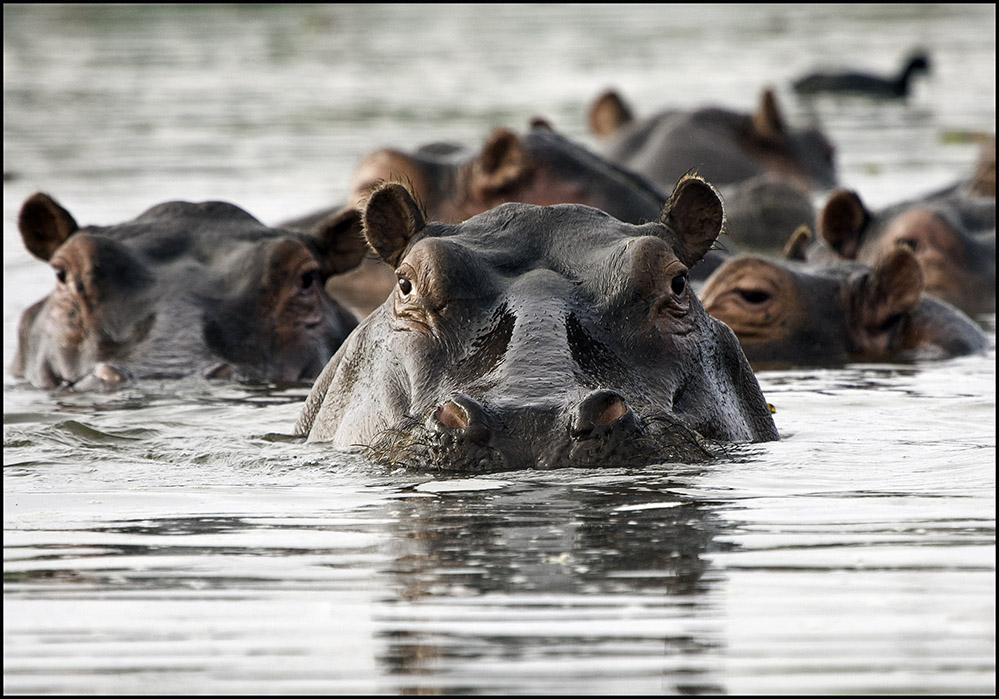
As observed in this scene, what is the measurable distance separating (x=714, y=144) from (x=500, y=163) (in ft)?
15.6

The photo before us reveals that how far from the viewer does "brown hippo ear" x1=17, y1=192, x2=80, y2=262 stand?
9461 mm

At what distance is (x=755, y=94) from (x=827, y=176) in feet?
38.6

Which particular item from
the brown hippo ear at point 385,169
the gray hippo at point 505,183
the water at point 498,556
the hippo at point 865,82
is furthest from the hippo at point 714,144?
the hippo at point 865,82

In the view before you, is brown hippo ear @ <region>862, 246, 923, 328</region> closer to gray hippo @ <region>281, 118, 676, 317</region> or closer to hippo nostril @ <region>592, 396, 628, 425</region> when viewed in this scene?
gray hippo @ <region>281, 118, 676, 317</region>

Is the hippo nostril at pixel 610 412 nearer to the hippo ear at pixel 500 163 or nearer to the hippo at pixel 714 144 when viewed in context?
the hippo ear at pixel 500 163

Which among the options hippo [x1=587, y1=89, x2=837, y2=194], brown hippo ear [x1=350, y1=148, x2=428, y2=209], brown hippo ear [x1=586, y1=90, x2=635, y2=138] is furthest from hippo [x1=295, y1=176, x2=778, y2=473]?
brown hippo ear [x1=586, y1=90, x2=635, y2=138]

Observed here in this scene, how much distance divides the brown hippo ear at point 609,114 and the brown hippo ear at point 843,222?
5.28m

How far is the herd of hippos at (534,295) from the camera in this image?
5.74 m

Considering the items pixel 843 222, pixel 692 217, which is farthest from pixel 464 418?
pixel 843 222

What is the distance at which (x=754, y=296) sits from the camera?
1030 cm

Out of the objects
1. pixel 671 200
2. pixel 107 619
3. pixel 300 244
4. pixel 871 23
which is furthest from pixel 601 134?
pixel 871 23

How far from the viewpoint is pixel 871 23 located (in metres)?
50.4

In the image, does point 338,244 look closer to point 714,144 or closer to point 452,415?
point 452,415

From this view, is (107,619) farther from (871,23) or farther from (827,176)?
(871,23)
